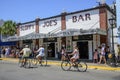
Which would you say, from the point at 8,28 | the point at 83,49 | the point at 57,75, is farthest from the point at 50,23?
the point at 8,28

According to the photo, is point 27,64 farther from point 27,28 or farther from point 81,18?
point 27,28

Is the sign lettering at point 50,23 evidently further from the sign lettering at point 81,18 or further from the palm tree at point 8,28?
the palm tree at point 8,28

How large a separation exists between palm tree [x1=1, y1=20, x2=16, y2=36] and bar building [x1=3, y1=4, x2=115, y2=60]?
62.1ft

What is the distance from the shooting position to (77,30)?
24109 mm

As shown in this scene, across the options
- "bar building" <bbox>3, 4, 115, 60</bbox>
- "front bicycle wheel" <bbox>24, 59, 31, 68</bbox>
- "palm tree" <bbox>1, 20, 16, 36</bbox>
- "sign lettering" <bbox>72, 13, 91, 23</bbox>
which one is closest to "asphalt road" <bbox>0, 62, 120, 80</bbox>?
"front bicycle wheel" <bbox>24, 59, 31, 68</bbox>

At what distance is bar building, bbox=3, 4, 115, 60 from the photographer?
979 inches

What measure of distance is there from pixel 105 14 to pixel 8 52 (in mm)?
16713

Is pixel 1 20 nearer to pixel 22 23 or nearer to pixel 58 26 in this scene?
pixel 22 23

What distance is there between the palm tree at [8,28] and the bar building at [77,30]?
18.9 m

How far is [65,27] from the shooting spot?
28828 millimetres

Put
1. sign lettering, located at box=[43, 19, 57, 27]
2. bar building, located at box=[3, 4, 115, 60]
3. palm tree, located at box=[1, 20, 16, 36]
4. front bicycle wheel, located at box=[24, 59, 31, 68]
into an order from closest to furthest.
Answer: front bicycle wheel, located at box=[24, 59, 31, 68] < bar building, located at box=[3, 4, 115, 60] < sign lettering, located at box=[43, 19, 57, 27] < palm tree, located at box=[1, 20, 16, 36]

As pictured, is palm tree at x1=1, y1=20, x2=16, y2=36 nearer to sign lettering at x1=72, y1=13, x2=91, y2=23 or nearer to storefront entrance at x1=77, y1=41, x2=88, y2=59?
sign lettering at x1=72, y1=13, x2=91, y2=23

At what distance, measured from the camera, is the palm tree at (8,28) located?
51531 millimetres

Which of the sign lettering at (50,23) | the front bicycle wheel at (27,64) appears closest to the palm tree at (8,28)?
the sign lettering at (50,23)
